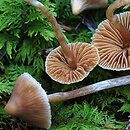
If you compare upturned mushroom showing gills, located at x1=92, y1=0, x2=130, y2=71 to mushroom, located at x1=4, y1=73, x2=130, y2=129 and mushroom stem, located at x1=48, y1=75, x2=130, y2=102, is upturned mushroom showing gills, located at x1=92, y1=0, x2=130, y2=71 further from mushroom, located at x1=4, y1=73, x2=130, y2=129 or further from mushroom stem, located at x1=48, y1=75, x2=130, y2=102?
mushroom, located at x1=4, y1=73, x2=130, y2=129

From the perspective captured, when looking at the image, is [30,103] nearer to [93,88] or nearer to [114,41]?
[93,88]

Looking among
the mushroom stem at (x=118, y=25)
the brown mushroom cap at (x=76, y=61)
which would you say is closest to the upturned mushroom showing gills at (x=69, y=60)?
the brown mushroom cap at (x=76, y=61)

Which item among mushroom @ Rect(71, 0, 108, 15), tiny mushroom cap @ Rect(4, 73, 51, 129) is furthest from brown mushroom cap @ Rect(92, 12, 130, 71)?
tiny mushroom cap @ Rect(4, 73, 51, 129)

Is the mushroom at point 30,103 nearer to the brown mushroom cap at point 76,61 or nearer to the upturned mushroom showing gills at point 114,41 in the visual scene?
the brown mushroom cap at point 76,61

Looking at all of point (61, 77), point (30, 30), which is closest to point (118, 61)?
point (61, 77)

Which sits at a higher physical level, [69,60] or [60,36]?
[60,36]

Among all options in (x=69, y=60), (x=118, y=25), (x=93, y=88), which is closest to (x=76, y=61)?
(x=69, y=60)
